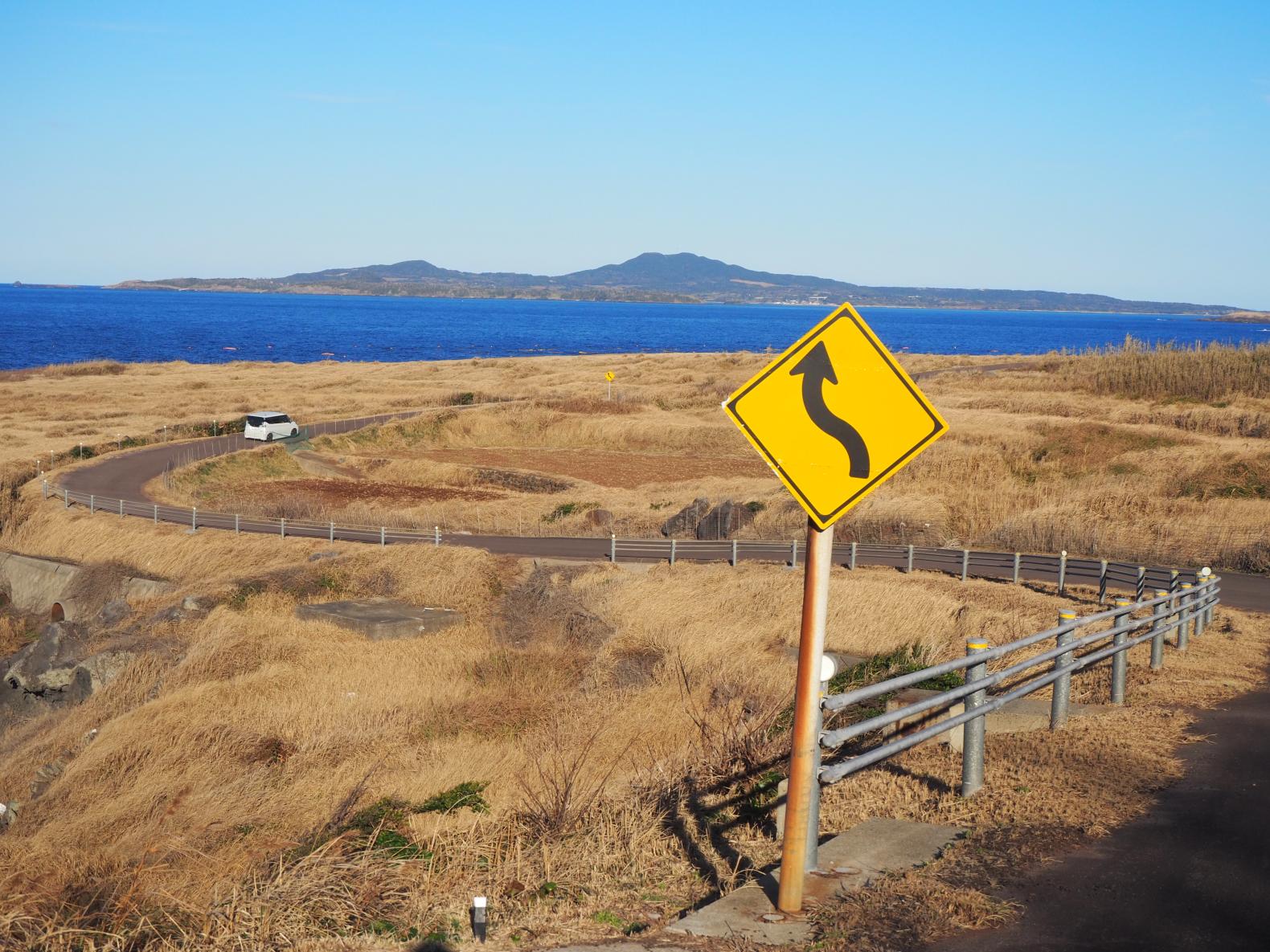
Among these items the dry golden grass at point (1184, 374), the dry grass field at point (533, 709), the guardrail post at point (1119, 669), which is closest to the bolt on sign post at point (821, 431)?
the dry grass field at point (533, 709)

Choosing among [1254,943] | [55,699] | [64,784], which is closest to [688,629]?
[64,784]

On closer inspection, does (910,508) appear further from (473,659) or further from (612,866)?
(612,866)

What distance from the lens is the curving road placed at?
23.5m

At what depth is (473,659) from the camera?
61.4 ft

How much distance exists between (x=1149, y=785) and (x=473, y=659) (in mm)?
12850

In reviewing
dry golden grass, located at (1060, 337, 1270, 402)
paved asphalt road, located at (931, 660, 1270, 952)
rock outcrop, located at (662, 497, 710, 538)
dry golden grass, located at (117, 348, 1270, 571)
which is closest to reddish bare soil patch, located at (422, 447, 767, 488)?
dry golden grass, located at (117, 348, 1270, 571)

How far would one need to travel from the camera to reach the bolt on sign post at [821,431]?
553 cm

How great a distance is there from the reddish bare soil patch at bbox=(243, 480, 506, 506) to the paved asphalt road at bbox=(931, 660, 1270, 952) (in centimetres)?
3163

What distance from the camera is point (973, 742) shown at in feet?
23.8

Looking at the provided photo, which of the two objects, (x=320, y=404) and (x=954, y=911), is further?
(x=320, y=404)

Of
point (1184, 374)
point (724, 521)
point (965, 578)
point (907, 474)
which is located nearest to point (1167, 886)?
point (965, 578)

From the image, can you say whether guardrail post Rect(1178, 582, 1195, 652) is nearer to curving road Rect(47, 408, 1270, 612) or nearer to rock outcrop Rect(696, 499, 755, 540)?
curving road Rect(47, 408, 1270, 612)

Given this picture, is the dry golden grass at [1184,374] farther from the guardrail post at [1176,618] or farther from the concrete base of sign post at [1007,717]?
the concrete base of sign post at [1007,717]

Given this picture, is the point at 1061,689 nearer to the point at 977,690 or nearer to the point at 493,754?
the point at 977,690
